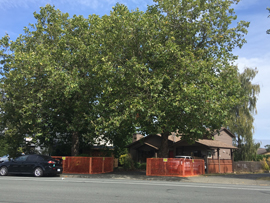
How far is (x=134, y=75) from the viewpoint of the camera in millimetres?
19500

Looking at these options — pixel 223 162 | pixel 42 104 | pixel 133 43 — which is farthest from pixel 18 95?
pixel 223 162

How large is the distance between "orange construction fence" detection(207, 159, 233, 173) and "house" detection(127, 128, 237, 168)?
115 centimetres

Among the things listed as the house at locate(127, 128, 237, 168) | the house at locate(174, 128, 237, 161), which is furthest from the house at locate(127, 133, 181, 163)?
the house at locate(174, 128, 237, 161)

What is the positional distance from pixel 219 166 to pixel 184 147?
552 centimetres

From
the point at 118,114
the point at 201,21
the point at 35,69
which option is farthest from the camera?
the point at 35,69

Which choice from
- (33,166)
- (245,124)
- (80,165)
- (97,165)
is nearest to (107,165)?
(97,165)

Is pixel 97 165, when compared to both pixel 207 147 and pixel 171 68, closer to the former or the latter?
pixel 171 68

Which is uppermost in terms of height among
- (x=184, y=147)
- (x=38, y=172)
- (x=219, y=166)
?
(x=184, y=147)

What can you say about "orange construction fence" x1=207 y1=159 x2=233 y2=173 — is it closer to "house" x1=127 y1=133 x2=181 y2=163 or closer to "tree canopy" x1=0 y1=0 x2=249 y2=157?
"house" x1=127 y1=133 x2=181 y2=163

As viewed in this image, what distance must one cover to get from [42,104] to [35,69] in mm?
3054

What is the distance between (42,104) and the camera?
78.9ft

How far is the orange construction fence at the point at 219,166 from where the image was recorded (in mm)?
29672

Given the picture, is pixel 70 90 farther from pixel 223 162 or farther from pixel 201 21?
pixel 223 162

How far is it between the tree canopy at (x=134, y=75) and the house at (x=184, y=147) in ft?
34.7
